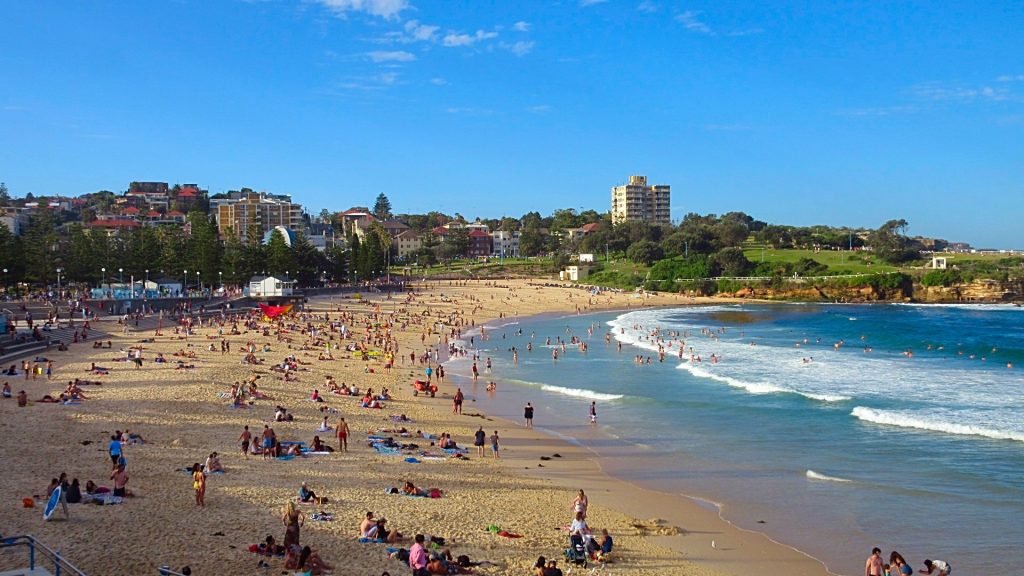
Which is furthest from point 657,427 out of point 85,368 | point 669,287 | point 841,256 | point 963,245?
point 963,245

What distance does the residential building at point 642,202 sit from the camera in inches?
6442

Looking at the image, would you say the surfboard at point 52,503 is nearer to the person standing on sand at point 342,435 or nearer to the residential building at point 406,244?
the person standing on sand at point 342,435

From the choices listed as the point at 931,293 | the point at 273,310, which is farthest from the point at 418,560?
the point at 931,293

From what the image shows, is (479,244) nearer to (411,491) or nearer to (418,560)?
(411,491)

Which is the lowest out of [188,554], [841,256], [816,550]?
[816,550]

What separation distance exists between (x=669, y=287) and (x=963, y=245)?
412 ft

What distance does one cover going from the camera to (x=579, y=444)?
58.4 feet

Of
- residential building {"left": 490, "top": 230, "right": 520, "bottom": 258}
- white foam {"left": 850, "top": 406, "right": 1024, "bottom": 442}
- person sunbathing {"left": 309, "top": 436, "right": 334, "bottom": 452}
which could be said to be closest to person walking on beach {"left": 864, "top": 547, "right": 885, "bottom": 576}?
person sunbathing {"left": 309, "top": 436, "right": 334, "bottom": 452}

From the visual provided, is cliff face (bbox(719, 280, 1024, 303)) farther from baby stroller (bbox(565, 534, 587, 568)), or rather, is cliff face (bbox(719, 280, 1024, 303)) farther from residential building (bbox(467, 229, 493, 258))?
baby stroller (bbox(565, 534, 587, 568))

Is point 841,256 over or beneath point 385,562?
over

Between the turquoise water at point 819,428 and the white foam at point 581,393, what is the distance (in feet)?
0.41

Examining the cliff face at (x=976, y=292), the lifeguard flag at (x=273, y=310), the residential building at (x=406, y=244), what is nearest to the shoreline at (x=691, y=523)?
the lifeguard flag at (x=273, y=310)

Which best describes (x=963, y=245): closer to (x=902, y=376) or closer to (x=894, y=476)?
(x=902, y=376)

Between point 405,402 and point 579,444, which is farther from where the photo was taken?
point 405,402
